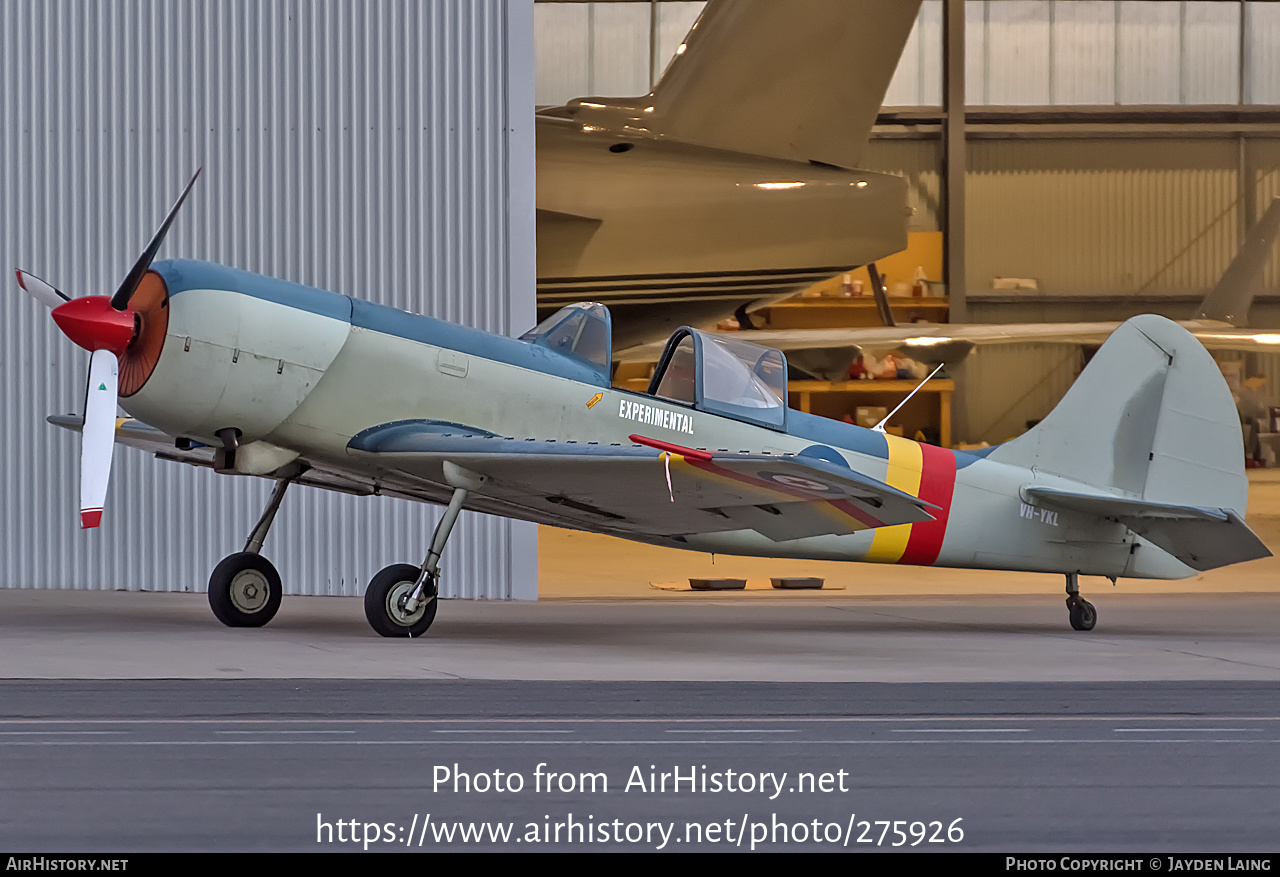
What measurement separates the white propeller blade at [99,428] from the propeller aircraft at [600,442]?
11 mm

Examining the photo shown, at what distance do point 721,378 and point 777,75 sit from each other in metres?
9.29

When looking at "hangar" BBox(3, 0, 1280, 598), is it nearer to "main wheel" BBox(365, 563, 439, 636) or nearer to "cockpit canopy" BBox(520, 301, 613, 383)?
"cockpit canopy" BBox(520, 301, 613, 383)

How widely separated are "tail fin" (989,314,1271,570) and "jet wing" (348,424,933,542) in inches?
95.5

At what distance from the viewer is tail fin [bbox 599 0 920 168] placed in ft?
59.3

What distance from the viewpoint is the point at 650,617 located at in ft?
36.6

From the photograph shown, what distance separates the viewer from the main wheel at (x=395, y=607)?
29.5 feet

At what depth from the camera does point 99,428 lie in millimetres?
8328

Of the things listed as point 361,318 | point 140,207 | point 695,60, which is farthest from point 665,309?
point 361,318

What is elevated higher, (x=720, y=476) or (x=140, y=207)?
(x=140, y=207)

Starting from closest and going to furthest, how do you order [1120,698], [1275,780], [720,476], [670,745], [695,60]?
[1275,780]
[670,745]
[1120,698]
[720,476]
[695,60]

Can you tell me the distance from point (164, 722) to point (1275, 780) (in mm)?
3976

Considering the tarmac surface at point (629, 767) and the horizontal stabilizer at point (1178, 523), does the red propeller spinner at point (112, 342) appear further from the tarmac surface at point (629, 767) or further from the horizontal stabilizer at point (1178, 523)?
the horizontal stabilizer at point (1178, 523)

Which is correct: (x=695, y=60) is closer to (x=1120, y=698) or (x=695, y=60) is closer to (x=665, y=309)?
(x=665, y=309)

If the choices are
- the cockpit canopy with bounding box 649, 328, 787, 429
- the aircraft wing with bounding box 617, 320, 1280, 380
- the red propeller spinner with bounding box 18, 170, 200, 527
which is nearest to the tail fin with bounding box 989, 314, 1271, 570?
the cockpit canopy with bounding box 649, 328, 787, 429
